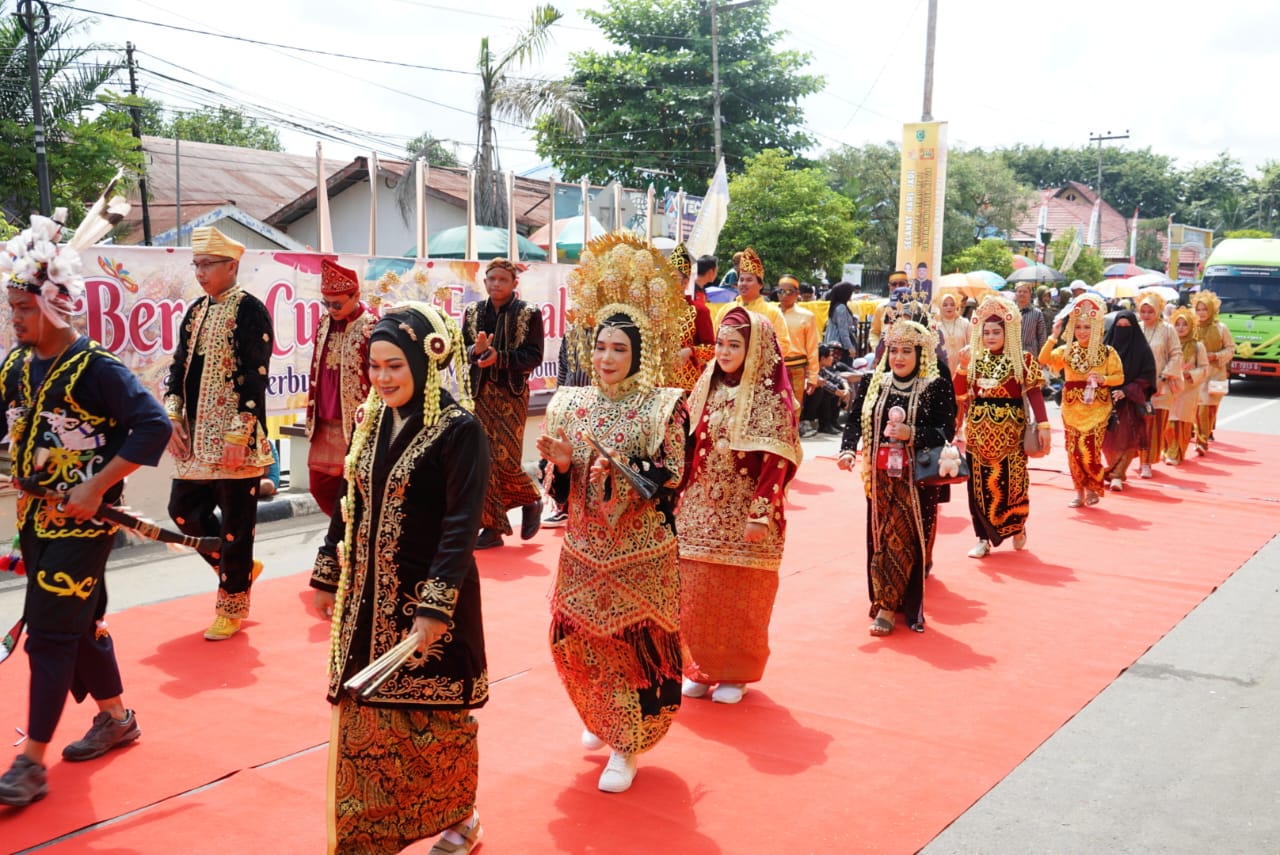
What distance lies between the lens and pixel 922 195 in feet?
58.9

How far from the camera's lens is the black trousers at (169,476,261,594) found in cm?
547

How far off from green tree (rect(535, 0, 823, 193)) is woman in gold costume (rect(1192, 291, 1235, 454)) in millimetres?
18903

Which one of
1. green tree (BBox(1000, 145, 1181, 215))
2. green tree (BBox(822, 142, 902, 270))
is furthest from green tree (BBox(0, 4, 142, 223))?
green tree (BBox(1000, 145, 1181, 215))

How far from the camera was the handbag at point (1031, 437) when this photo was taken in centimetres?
732

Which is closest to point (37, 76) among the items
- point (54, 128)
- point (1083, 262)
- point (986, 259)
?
point (54, 128)

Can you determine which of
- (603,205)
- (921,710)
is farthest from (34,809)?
(603,205)

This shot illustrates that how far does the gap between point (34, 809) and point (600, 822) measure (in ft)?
5.91

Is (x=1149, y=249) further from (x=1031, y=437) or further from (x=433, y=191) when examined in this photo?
(x=1031, y=437)

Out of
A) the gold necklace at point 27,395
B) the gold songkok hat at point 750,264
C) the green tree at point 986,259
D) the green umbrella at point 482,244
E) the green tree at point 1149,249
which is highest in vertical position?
the green tree at point 1149,249

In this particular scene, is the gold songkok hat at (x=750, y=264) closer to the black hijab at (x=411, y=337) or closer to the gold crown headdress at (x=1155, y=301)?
the gold crown headdress at (x=1155, y=301)

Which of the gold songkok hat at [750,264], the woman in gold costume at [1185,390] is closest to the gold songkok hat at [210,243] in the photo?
the gold songkok hat at [750,264]

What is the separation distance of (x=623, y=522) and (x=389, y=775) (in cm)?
120

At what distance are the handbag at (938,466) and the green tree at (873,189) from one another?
96.6 feet

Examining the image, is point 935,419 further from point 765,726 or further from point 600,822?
point 600,822
